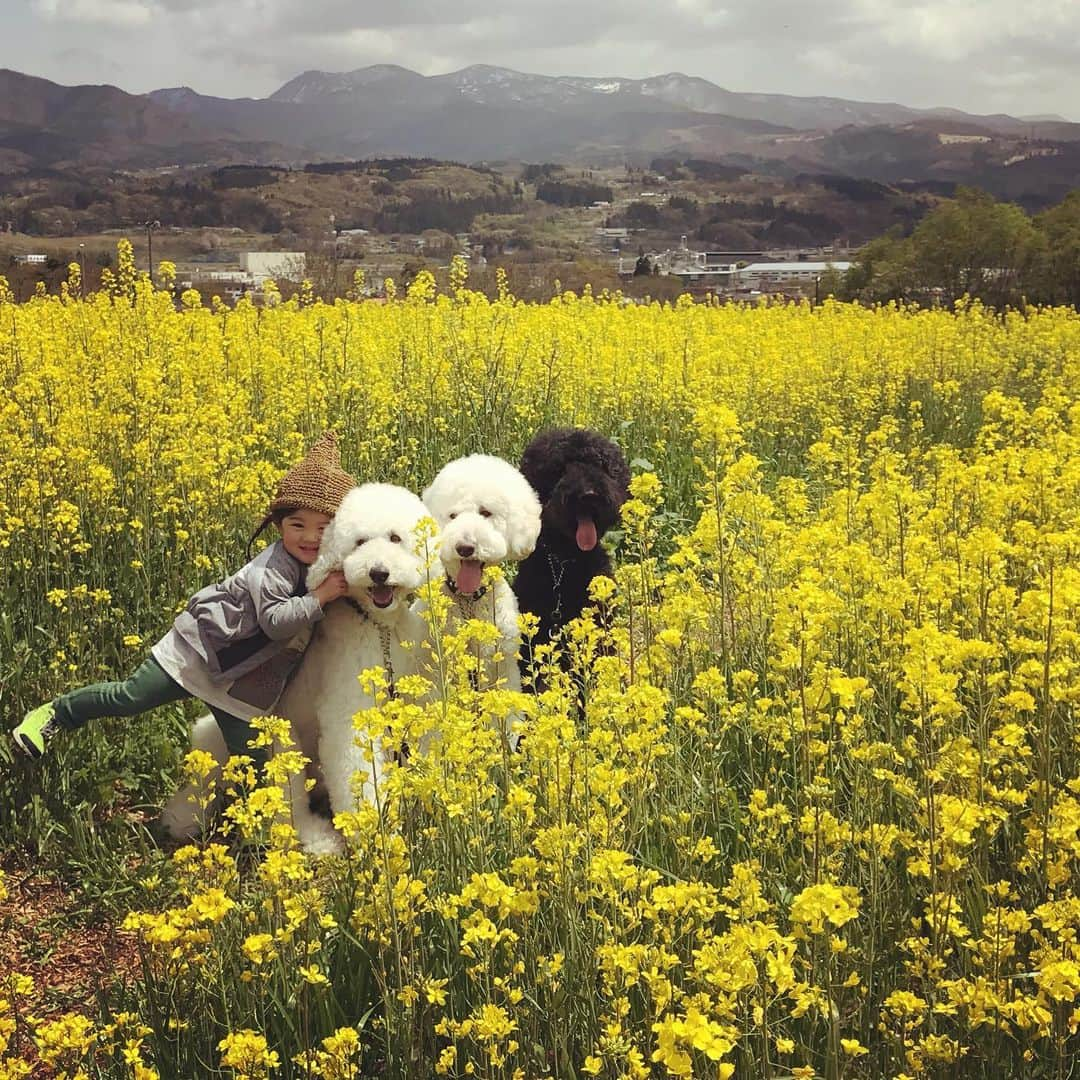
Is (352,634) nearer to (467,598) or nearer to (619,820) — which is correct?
(467,598)

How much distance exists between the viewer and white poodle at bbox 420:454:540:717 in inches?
142

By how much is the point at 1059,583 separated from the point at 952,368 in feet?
27.0

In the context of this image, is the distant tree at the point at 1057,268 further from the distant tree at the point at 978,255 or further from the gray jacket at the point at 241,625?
the gray jacket at the point at 241,625

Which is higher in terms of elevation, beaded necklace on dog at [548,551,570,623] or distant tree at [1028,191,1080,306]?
distant tree at [1028,191,1080,306]

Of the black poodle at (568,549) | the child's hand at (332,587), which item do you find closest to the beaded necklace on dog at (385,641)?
the child's hand at (332,587)

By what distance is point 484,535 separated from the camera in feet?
11.8

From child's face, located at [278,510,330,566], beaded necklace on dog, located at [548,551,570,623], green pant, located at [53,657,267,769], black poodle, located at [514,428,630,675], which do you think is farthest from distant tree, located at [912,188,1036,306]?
green pant, located at [53,657,267,769]

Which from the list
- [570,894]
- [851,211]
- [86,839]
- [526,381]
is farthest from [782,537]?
[851,211]

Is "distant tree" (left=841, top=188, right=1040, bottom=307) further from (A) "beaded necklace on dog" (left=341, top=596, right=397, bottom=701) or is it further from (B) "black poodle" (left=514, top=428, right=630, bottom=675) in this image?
(A) "beaded necklace on dog" (left=341, top=596, right=397, bottom=701)

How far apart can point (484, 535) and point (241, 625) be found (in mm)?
883

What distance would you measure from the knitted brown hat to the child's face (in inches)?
1.9

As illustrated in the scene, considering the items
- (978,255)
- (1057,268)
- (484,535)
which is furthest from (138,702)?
(978,255)

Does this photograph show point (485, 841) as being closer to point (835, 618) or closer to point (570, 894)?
point (570, 894)

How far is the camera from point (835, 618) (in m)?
3.02
